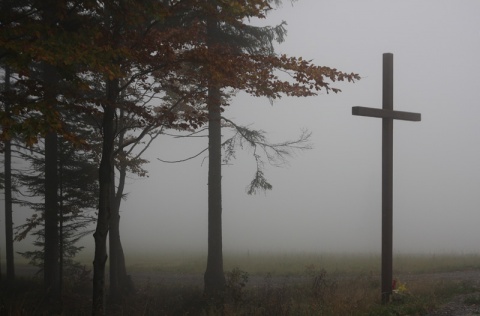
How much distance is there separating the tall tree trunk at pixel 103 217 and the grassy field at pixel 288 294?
152 cm

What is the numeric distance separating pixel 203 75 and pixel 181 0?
60.1 inches

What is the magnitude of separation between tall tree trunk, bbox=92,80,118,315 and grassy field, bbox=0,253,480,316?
1.52 m

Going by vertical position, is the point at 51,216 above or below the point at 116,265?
above

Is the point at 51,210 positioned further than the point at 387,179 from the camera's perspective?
Yes

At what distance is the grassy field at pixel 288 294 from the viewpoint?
936cm

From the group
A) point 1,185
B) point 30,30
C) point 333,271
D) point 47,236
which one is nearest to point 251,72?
point 30,30

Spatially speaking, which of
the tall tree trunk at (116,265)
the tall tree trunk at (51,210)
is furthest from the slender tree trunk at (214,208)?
the tall tree trunk at (51,210)

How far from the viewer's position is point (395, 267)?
18.9 m

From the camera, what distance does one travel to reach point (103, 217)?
29.3ft

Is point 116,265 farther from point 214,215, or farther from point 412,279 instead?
point 412,279

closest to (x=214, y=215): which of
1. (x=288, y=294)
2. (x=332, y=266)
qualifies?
(x=288, y=294)

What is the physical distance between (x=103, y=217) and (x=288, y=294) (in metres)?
5.82

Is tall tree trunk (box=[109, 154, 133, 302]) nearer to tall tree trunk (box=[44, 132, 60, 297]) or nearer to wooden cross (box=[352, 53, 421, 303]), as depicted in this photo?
tall tree trunk (box=[44, 132, 60, 297])

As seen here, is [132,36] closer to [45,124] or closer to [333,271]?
[45,124]
